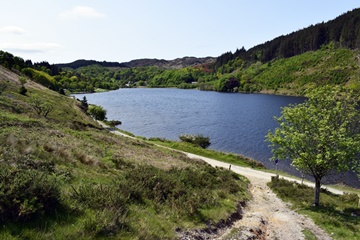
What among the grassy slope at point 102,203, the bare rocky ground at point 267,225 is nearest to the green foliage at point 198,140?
the bare rocky ground at point 267,225

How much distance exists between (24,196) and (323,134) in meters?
21.1

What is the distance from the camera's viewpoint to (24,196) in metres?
9.01

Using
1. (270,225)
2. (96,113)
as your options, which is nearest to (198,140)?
(96,113)

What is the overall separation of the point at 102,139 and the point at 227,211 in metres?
23.3

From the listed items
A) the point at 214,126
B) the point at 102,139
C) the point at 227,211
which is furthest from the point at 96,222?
the point at 214,126

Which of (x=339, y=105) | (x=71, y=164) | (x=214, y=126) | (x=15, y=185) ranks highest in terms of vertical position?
(x=339, y=105)

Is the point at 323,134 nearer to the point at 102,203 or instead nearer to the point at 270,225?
the point at 270,225

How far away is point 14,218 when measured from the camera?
27.8ft

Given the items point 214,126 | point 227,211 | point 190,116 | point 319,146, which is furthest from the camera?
point 190,116

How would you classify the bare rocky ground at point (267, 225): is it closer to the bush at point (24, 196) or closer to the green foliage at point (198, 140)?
the bush at point (24, 196)

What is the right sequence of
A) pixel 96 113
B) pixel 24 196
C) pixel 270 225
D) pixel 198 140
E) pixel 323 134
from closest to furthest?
pixel 24 196 < pixel 270 225 < pixel 323 134 < pixel 198 140 < pixel 96 113

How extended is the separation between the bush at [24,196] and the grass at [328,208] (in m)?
14.5

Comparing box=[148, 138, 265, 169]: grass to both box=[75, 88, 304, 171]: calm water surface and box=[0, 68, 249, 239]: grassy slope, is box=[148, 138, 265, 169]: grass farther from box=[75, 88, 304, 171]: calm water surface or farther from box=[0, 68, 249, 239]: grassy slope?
box=[0, 68, 249, 239]: grassy slope

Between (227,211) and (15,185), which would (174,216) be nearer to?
(227,211)
